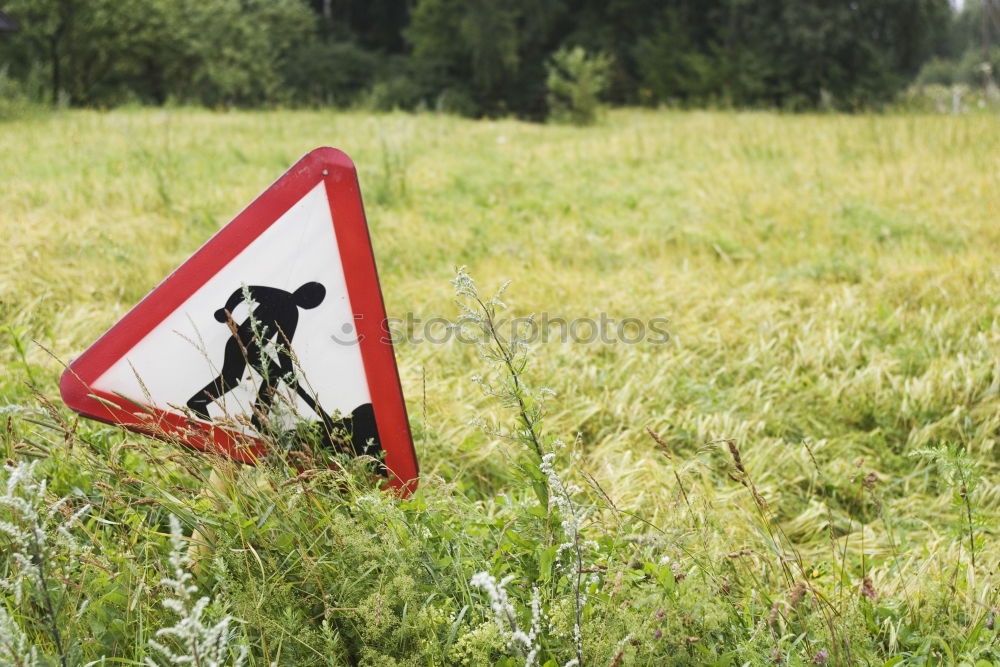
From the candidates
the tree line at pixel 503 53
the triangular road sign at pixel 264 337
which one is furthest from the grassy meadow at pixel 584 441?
the tree line at pixel 503 53

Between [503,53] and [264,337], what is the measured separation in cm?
2915

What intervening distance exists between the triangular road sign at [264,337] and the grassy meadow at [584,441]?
103 millimetres

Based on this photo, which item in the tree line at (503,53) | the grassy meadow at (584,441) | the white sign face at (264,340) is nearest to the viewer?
the grassy meadow at (584,441)

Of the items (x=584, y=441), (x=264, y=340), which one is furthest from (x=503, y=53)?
(x=264, y=340)

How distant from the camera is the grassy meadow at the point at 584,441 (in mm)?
1396

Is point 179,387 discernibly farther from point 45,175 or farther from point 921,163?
point 921,163

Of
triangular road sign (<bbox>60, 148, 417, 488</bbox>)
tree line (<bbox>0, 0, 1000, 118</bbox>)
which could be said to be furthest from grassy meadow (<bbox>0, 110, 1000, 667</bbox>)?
tree line (<bbox>0, 0, 1000, 118</bbox>)

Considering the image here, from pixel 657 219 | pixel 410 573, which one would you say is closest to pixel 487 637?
pixel 410 573

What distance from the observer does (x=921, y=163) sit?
7.04 meters

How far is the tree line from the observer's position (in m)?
23.3

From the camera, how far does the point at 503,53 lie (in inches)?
1114

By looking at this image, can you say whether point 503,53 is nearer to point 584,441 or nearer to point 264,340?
point 584,441

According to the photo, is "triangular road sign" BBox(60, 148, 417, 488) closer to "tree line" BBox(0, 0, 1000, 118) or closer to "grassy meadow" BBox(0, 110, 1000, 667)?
"grassy meadow" BBox(0, 110, 1000, 667)

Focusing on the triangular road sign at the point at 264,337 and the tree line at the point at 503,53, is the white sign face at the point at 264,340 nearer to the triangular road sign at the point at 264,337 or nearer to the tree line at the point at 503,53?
the triangular road sign at the point at 264,337
